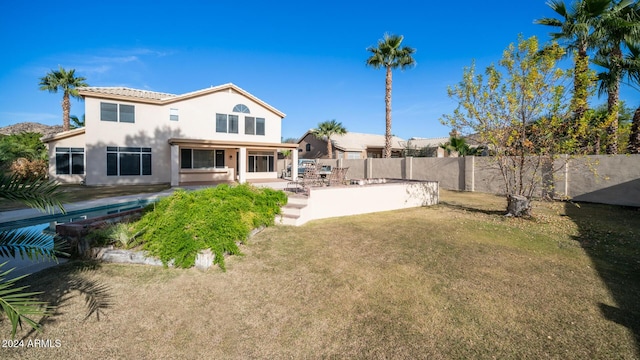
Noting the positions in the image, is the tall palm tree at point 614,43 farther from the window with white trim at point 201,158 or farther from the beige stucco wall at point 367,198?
the window with white trim at point 201,158

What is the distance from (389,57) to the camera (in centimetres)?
2352

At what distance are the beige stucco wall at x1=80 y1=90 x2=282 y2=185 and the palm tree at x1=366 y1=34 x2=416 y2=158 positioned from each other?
10541 millimetres

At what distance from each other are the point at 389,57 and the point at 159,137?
62.3ft

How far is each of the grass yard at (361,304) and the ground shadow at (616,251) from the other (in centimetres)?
3

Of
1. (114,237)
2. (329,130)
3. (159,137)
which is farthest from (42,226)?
(329,130)

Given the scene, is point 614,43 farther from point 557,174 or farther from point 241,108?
point 241,108

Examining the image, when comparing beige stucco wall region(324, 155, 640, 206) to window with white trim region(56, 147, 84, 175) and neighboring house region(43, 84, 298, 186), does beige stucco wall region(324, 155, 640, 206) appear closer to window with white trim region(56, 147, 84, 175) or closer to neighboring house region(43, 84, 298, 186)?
neighboring house region(43, 84, 298, 186)

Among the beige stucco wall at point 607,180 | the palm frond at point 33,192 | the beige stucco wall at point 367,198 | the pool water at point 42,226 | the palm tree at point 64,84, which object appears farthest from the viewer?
the palm tree at point 64,84

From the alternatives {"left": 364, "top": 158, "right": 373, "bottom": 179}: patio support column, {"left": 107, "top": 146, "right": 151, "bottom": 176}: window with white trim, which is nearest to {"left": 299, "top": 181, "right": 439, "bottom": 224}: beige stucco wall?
{"left": 364, "top": 158, "right": 373, "bottom": 179}: patio support column

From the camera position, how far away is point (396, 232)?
23.7 feet

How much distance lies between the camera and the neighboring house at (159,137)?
17.5 meters

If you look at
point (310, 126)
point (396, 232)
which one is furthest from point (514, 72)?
point (310, 126)

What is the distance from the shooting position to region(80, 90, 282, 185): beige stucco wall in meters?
17.4

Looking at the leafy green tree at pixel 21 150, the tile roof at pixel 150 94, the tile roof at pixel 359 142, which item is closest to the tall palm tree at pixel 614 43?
the tile roof at pixel 150 94
